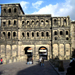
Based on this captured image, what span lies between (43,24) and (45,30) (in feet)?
6.24

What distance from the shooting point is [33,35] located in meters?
30.7

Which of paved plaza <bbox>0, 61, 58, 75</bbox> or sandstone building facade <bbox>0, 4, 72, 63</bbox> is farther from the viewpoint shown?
sandstone building facade <bbox>0, 4, 72, 63</bbox>

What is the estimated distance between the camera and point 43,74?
13516 mm

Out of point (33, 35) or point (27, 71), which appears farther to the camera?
point (33, 35)

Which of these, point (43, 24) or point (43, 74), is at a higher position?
point (43, 24)

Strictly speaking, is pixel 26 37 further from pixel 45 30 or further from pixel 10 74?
pixel 10 74

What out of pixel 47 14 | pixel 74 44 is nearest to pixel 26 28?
pixel 47 14

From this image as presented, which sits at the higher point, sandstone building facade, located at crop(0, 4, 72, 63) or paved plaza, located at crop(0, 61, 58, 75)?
sandstone building facade, located at crop(0, 4, 72, 63)

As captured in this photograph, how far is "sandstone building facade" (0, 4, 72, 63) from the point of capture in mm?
→ 29766

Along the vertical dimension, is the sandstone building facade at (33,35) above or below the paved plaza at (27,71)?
above

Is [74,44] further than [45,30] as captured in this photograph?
Yes

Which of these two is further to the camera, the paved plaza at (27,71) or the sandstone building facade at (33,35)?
the sandstone building facade at (33,35)

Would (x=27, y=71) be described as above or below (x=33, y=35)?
below

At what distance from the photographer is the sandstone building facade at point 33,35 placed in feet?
97.7
